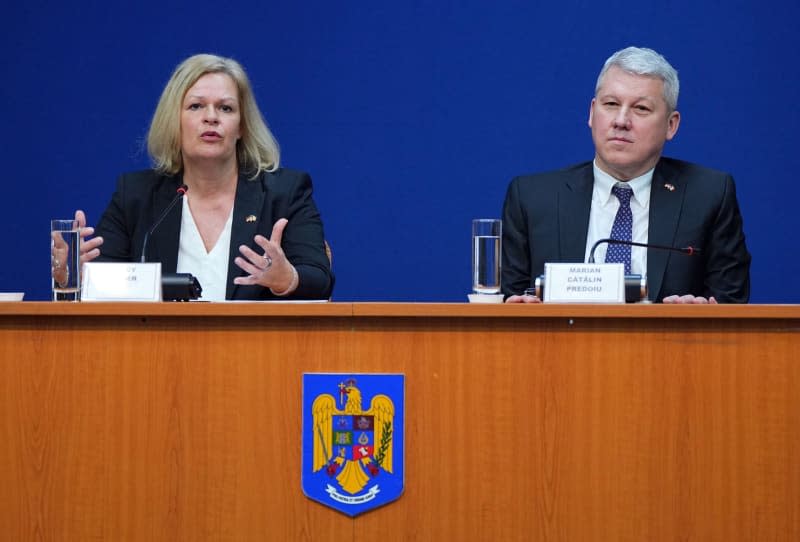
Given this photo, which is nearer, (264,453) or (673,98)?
(264,453)

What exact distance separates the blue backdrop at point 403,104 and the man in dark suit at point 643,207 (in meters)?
0.85

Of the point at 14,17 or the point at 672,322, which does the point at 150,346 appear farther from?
the point at 14,17

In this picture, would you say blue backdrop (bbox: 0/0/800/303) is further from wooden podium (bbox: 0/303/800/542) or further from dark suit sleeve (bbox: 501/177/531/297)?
wooden podium (bbox: 0/303/800/542)

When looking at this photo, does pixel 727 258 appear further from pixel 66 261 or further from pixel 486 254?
pixel 66 261

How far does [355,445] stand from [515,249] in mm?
1131

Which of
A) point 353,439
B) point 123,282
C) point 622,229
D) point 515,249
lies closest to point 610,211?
point 622,229

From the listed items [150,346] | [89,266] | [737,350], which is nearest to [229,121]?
[89,266]

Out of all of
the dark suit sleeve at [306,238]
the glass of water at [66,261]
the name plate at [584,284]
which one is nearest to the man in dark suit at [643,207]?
the dark suit sleeve at [306,238]

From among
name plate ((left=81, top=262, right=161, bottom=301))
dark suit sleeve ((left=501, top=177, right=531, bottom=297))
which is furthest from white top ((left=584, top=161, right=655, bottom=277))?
name plate ((left=81, top=262, right=161, bottom=301))

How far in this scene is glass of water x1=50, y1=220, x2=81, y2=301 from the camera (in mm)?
2141

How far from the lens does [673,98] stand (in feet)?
9.07

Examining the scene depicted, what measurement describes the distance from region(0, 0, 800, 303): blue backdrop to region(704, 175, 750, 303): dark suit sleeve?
0.89 meters

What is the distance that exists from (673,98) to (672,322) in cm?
111

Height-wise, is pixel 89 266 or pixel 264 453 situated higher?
pixel 89 266
